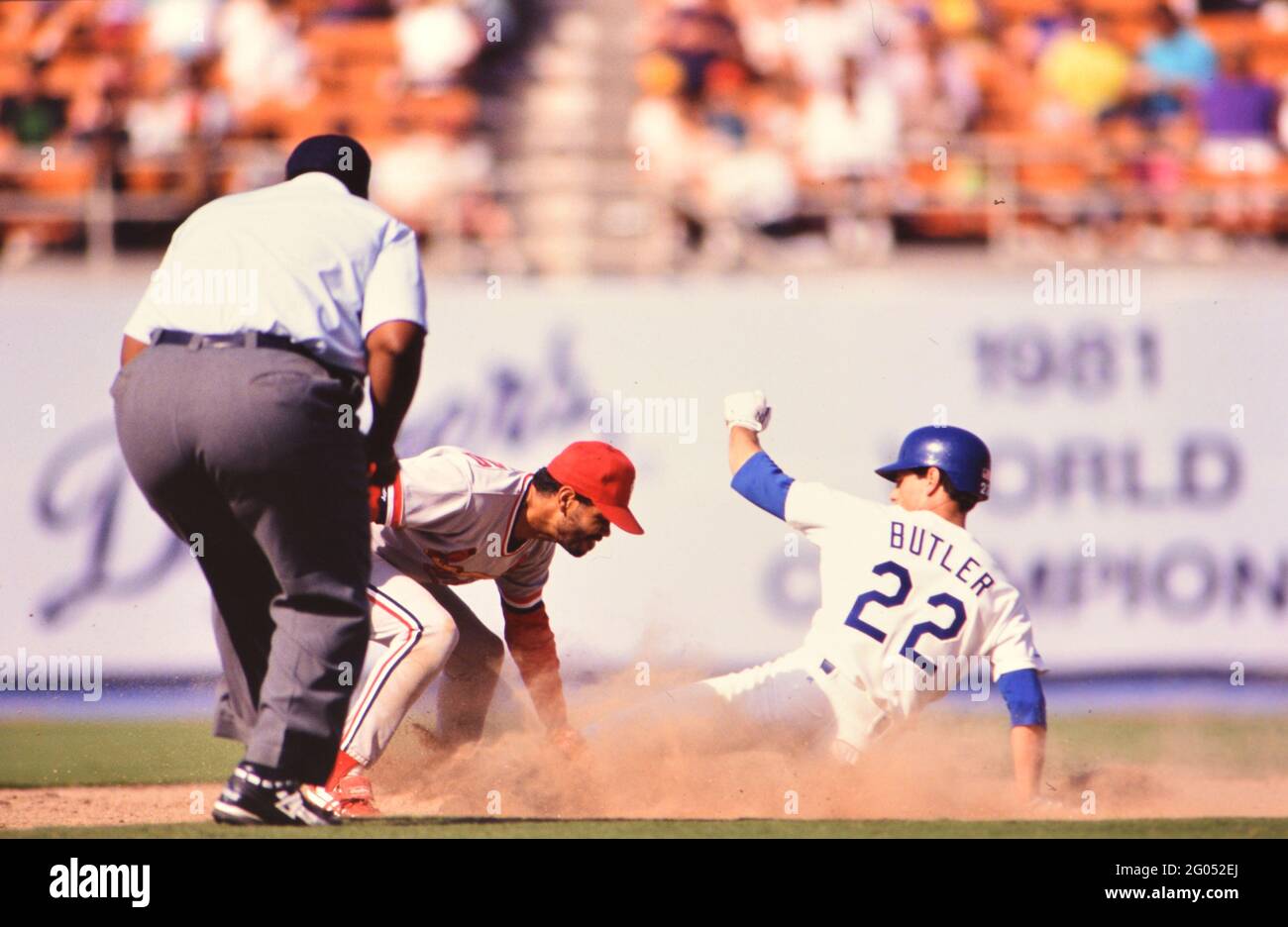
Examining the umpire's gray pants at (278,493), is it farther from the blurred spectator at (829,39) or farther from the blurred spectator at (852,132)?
the blurred spectator at (829,39)

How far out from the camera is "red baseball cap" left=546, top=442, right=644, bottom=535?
620 centimetres

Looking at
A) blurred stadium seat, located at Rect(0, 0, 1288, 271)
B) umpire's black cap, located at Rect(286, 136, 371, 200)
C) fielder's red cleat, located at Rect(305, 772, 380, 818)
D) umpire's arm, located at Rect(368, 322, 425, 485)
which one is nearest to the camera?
umpire's arm, located at Rect(368, 322, 425, 485)

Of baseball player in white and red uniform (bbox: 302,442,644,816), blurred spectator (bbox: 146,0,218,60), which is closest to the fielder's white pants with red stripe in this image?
baseball player in white and red uniform (bbox: 302,442,644,816)

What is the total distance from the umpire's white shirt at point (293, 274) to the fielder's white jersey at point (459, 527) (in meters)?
1.30

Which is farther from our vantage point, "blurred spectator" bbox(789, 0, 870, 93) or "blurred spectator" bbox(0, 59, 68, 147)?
"blurred spectator" bbox(789, 0, 870, 93)

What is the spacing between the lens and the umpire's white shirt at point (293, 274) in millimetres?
4676

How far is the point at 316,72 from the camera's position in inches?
479

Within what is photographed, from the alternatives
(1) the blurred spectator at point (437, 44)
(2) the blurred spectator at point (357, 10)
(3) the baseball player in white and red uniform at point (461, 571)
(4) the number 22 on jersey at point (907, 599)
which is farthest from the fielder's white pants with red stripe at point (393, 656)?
(2) the blurred spectator at point (357, 10)

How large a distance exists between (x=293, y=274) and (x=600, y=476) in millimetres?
1762

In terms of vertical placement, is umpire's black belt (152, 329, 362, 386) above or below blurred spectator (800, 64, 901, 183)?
below

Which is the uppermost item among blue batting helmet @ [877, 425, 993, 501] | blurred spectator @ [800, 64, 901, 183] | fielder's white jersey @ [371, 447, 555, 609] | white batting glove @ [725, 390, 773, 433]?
blurred spectator @ [800, 64, 901, 183]

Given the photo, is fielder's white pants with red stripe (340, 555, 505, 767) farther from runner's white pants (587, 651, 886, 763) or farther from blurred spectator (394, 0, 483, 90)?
blurred spectator (394, 0, 483, 90)
